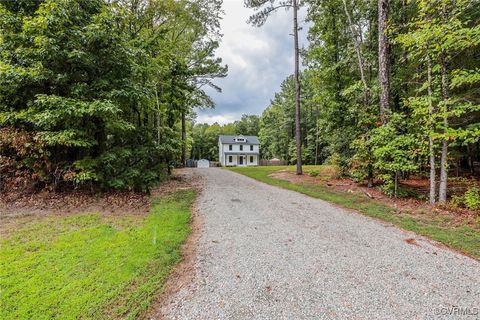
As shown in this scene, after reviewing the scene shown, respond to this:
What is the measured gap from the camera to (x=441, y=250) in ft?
12.1

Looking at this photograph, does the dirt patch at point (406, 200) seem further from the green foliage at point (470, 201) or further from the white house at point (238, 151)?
the white house at point (238, 151)

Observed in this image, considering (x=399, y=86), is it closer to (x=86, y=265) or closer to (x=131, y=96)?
(x=131, y=96)

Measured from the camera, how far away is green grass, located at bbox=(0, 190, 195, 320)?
2.37 metres

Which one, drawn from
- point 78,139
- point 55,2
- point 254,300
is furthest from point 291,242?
point 55,2

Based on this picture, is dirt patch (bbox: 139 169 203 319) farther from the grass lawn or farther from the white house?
the white house

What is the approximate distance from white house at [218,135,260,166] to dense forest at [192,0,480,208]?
71.9 feet

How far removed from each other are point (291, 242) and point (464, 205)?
18.3 ft

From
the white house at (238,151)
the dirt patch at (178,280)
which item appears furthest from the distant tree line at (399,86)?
the white house at (238,151)

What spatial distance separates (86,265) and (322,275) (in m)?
3.40

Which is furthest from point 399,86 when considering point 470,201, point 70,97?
point 70,97

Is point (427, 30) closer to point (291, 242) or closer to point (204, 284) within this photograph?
point (291, 242)

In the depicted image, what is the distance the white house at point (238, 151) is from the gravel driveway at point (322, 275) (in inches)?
1154

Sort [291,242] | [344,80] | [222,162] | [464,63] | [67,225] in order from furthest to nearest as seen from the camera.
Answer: [222,162] < [344,80] < [464,63] < [67,225] < [291,242]

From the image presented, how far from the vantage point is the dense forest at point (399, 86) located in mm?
5656
